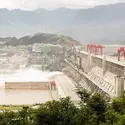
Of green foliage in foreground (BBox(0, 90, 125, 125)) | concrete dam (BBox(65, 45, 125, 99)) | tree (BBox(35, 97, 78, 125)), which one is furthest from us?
concrete dam (BBox(65, 45, 125, 99))

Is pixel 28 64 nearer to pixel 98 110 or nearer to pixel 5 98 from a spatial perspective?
pixel 5 98

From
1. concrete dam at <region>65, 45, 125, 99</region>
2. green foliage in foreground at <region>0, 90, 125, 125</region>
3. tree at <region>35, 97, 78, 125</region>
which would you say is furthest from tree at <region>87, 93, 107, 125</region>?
concrete dam at <region>65, 45, 125, 99</region>

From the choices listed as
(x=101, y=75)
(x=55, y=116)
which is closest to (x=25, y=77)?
(x=101, y=75)

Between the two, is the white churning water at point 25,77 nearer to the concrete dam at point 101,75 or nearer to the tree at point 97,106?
the concrete dam at point 101,75

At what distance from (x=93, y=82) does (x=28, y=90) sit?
30.2 ft

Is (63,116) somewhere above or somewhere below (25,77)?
→ above

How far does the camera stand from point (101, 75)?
32938 mm

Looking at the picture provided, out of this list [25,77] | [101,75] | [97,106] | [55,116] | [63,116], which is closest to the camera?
[63,116]

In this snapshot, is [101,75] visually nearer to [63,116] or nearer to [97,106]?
[97,106]

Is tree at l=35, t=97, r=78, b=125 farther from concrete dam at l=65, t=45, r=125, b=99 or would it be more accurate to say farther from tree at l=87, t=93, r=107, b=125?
concrete dam at l=65, t=45, r=125, b=99

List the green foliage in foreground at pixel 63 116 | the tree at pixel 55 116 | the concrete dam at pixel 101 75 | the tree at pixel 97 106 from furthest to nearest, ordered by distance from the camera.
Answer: the concrete dam at pixel 101 75 → the tree at pixel 97 106 → the tree at pixel 55 116 → the green foliage in foreground at pixel 63 116

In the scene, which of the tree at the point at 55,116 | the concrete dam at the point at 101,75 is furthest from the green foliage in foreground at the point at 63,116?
the concrete dam at the point at 101,75

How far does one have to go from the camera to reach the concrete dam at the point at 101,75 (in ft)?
79.0

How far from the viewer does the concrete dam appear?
24086 millimetres
